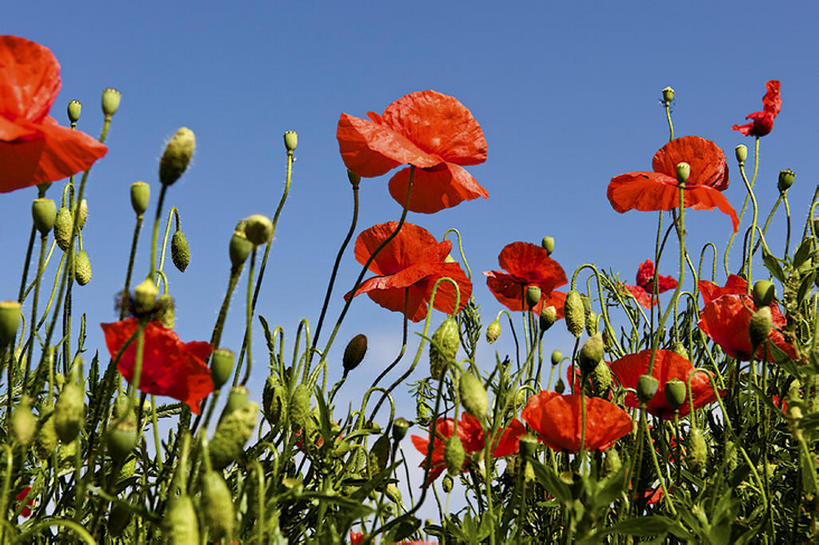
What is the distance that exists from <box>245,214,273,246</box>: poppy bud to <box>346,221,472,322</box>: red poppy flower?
85 cm

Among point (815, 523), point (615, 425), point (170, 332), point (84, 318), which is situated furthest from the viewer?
point (84, 318)

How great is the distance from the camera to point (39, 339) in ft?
5.48

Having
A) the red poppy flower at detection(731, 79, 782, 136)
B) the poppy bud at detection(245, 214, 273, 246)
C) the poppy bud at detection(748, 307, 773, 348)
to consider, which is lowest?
the poppy bud at detection(245, 214, 273, 246)

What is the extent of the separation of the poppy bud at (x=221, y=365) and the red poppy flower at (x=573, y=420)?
2.68ft

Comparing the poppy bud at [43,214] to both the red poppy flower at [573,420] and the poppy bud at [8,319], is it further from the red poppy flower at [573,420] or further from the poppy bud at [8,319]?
the red poppy flower at [573,420]

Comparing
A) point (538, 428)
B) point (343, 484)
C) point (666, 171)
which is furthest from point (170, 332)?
point (666, 171)

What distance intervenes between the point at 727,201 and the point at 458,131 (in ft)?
3.21

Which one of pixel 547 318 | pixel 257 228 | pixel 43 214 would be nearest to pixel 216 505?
pixel 257 228

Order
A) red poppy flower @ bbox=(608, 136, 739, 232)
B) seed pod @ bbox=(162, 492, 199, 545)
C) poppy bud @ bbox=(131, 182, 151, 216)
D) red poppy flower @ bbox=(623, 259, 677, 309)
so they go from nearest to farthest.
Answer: seed pod @ bbox=(162, 492, 199, 545) → poppy bud @ bbox=(131, 182, 151, 216) → red poppy flower @ bbox=(608, 136, 739, 232) → red poppy flower @ bbox=(623, 259, 677, 309)

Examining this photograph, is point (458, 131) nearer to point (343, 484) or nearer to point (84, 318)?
point (343, 484)

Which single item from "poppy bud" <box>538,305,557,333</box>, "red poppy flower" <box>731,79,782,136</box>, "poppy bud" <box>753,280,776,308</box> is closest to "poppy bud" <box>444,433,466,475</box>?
"poppy bud" <box>753,280,776,308</box>

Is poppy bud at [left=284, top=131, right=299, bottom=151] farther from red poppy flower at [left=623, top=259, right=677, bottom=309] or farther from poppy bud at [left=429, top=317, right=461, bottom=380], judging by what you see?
red poppy flower at [left=623, top=259, right=677, bottom=309]

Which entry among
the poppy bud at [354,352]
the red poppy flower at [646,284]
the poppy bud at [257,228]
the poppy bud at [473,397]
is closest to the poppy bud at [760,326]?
the poppy bud at [473,397]

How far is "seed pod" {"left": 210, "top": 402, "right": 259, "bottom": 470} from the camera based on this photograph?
0.91 metres
